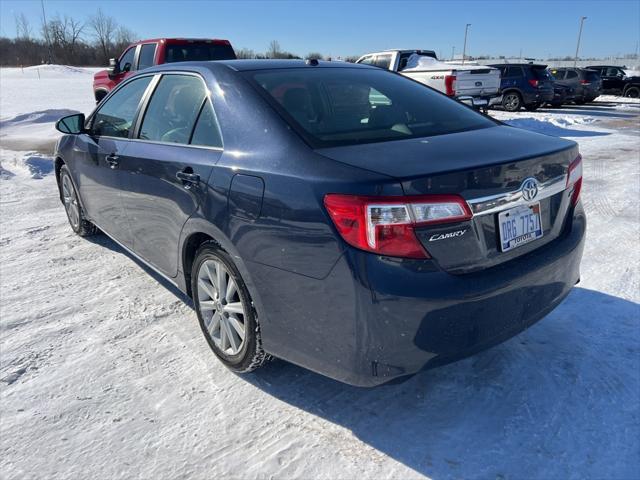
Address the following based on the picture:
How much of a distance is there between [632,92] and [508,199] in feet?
99.4

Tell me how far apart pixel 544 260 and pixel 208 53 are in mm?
9853

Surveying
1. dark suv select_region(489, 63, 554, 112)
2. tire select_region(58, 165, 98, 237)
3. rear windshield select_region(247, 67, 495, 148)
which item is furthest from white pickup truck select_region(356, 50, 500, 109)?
rear windshield select_region(247, 67, 495, 148)

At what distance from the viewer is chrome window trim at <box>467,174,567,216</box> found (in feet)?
6.56

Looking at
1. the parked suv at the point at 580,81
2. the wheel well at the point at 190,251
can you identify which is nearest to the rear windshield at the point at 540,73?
the parked suv at the point at 580,81

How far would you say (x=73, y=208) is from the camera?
4855mm

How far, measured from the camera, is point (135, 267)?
165 inches

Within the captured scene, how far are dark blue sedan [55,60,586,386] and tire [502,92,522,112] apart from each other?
1741cm

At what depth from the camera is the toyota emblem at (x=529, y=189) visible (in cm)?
217

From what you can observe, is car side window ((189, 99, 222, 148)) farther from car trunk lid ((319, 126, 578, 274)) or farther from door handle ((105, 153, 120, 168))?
door handle ((105, 153, 120, 168))

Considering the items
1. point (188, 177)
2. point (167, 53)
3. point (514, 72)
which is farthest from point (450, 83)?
point (188, 177)

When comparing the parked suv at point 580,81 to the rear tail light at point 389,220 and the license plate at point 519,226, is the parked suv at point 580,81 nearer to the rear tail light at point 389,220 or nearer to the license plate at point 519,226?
the license plate at point 519,226

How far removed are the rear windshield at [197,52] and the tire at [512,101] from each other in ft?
39.5

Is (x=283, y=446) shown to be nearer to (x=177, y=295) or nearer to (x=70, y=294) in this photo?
(x=177, y=295)

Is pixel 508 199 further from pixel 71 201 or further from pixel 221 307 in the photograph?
pixel 71 201
